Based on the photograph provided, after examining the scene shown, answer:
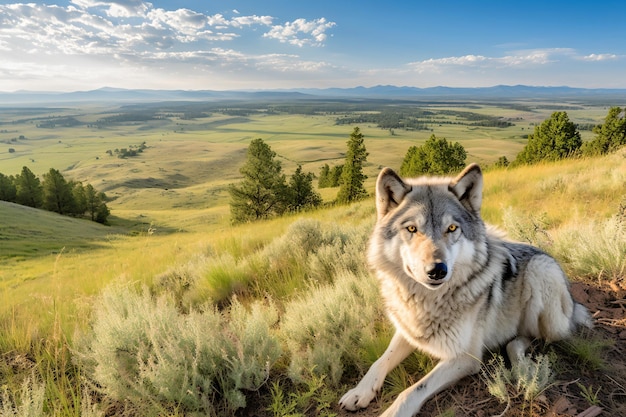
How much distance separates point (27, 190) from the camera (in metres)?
60.1

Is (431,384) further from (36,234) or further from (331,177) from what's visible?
(331,177)

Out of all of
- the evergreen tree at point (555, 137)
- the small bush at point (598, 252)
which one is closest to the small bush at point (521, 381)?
the small bush at point (598, 252)

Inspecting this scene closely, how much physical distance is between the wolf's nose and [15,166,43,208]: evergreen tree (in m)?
75.1

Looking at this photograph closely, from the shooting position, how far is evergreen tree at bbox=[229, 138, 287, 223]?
32.8m

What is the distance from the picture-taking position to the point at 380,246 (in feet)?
9.84

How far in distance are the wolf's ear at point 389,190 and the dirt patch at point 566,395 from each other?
1571mm

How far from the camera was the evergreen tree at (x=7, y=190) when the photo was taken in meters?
58.7

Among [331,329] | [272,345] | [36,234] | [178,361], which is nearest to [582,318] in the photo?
[331,329]

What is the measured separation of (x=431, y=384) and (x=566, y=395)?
3.31 feet

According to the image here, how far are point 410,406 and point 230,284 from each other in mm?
4118

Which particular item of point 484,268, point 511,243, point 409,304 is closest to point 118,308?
point 409,304

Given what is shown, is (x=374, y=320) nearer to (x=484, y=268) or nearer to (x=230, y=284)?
(x=484, y=268)

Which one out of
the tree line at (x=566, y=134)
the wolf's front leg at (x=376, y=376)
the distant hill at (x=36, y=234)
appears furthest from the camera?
the tree line at (x=566, y=134)

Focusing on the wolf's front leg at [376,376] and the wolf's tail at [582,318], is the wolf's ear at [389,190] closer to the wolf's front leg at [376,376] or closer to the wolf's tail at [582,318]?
the wolf's front leg at [376,376]
